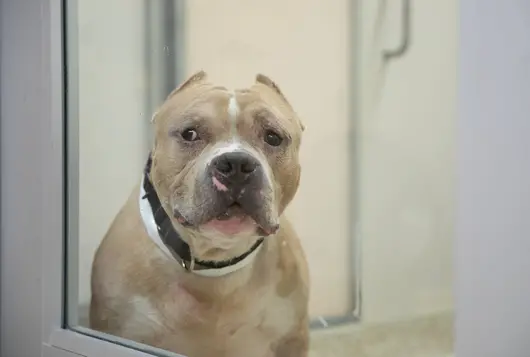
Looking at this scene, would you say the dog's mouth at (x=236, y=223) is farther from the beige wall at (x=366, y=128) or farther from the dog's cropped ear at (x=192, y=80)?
the dog's cropped ear at (x=192, y=80)

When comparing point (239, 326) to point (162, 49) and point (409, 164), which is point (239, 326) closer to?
point (409, 164)

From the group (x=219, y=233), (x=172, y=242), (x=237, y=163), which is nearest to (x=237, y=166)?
(x=237, y=163)

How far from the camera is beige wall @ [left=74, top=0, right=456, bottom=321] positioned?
2.57 ft

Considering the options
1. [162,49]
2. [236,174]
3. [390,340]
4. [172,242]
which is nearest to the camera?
[390,340]

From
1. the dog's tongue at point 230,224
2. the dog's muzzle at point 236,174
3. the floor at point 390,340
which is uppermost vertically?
the dog's muzzle at point 236,174

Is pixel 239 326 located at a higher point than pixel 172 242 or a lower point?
lower

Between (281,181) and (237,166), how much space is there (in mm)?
67

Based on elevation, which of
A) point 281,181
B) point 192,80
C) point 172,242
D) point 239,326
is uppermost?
point 192,80

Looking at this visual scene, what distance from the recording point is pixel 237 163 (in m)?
0.93

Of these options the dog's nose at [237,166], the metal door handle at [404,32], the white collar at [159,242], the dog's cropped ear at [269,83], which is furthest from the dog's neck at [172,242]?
the metal door handle at [404,32]

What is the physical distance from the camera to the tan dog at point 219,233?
942 millimetres

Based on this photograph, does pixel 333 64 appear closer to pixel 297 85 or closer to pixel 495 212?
pixel 297 85

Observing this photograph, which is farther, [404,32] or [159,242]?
[159,242]

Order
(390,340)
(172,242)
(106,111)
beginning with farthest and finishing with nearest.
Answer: (106,111), (172,242), (390,340)
